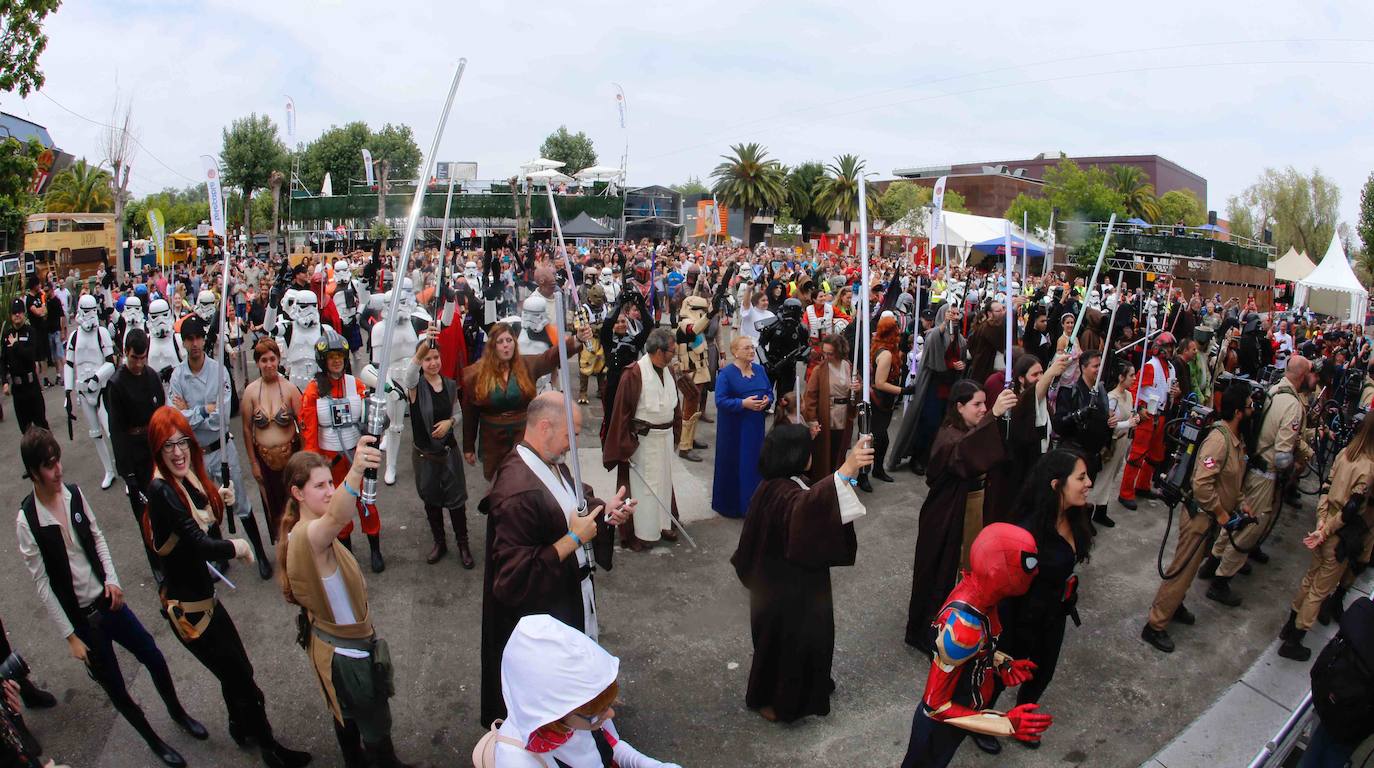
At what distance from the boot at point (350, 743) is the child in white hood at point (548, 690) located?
5.94ft

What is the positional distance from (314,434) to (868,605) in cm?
431

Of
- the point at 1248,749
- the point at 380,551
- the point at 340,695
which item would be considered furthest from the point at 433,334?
the point at 1248,749

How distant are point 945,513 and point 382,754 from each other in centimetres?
342

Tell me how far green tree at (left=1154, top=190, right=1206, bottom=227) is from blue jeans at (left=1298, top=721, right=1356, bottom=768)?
5672 cm

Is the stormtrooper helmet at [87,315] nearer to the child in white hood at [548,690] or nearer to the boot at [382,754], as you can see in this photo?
the boot at [382,754]

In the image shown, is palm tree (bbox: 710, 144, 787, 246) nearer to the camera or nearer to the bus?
the bus

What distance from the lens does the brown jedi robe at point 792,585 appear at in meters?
3.93

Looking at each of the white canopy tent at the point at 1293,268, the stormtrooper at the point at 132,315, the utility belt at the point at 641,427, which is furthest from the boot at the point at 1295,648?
the white canopy tent at the point at 1293,268

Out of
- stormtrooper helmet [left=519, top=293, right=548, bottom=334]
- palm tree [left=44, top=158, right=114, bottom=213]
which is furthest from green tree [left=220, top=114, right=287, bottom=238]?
stormtrooper helmet [left=519, top=293, right=548, bottom=334]

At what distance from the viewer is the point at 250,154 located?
152ft

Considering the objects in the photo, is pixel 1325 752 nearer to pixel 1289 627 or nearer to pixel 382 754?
pixel 1289 627

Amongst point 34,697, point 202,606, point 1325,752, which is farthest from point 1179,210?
point 34,697

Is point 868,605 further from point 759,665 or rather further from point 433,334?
point 433,334

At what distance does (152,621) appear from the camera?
5.54 m
